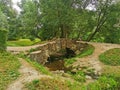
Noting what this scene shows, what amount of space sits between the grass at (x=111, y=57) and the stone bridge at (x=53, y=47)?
4714 mm

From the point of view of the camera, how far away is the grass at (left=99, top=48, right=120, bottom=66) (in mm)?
21939

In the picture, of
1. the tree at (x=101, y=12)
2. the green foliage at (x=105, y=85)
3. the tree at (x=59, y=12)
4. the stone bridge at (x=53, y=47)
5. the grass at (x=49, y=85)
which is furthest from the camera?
the tree at (x=101, y=12)

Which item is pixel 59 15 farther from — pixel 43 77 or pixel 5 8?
pixel 5 8

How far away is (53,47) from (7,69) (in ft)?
42.6

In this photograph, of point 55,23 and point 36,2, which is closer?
point 55,23

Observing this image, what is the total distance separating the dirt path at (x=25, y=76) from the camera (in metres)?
11.9

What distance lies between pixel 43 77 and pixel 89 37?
2217 centimetres

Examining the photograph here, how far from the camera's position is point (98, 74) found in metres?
19.4

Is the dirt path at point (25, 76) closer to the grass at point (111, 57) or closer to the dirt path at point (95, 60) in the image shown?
the dirt path at point (95, 60)

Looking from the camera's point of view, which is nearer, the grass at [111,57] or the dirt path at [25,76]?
the dirt path at [25,76]

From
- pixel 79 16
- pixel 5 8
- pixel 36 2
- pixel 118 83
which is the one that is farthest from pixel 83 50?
pixel 5 8

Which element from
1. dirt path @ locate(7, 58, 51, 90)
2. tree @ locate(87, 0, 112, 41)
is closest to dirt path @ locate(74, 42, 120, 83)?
tree @ locate(87, 0, 112, 41)

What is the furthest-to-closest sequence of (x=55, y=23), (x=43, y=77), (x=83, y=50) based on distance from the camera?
(x=55, y=23) → (x=83, y=50) → (x=43, y=77)

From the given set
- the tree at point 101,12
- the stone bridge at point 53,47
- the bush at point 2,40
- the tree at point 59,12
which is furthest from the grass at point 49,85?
the tree at point 101,12
